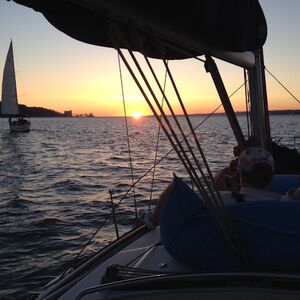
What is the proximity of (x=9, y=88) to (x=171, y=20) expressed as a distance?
5663 centimetres

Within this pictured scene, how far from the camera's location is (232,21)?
3.07 meters

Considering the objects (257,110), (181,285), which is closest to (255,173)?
(181,285)

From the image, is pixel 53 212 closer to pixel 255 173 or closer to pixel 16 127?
pixel 255 173

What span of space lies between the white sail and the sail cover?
54.6 m

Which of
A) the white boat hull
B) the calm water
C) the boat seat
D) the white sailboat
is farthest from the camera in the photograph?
the white boat hull

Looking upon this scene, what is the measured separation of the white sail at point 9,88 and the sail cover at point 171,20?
54.6 meters

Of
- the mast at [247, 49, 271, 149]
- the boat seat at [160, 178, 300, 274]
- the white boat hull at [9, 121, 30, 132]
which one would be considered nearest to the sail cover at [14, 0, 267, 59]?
the boat seat at [160, 178, 300, 274]

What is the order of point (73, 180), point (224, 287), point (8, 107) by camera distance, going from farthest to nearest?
1. point (8, 107)
2. point (73, 180)
3. point (224, 287)

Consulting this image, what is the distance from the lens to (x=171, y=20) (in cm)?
275

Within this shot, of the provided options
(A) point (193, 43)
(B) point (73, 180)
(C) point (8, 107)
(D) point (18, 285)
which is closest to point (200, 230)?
(A) point (193, 43)

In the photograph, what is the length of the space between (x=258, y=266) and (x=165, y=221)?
23.6 inches

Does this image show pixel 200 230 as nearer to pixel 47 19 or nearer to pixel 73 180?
pixel 47 19

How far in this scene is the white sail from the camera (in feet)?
182

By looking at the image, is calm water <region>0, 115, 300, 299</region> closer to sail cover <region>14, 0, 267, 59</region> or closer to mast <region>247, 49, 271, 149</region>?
mast <region>247, 49, 271, 149</region>
